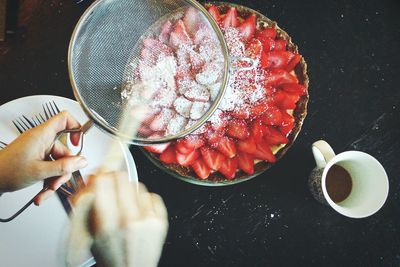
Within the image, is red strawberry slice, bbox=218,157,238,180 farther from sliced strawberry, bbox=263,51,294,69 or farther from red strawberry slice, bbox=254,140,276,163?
sliced strawberry, bbox=263,51,294,69

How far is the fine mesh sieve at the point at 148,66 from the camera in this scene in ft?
2.99

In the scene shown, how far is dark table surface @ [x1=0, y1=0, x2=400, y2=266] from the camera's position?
1095mm

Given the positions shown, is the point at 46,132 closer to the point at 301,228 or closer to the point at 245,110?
the point at 245,110

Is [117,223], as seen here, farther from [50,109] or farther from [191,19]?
[191,19]

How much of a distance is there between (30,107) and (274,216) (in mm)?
607

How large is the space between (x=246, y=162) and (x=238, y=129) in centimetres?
7

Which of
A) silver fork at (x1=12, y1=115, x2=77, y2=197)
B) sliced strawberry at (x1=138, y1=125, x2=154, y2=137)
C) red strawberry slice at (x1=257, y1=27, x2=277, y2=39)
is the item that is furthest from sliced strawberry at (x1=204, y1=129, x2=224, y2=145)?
silver fork at (x1=12, y1=115, x2=77, y2=197)

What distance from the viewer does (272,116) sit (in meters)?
0.96

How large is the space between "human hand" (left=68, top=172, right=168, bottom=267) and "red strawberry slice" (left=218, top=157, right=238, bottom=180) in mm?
166

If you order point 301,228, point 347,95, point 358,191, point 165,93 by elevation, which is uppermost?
point 165,93

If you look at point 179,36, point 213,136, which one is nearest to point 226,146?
point 213,136

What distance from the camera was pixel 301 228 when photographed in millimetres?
1096

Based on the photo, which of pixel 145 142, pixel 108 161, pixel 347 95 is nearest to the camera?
pixel 145 142

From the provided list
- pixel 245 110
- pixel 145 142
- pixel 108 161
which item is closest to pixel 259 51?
pixel 245 110
